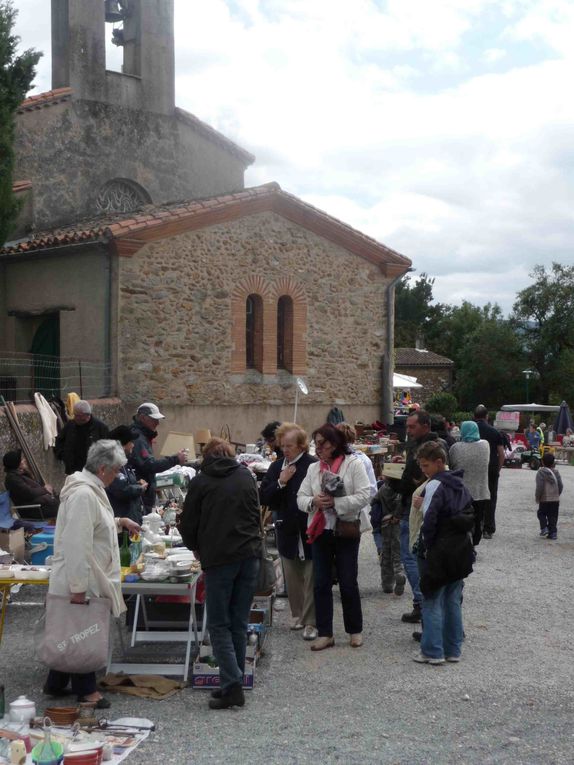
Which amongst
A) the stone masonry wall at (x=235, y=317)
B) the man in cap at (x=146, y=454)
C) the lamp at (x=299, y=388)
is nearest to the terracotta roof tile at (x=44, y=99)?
the stone masonry wall at (x=235, y=317)

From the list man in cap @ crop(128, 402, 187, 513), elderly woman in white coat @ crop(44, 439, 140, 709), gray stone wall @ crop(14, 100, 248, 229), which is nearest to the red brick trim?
gray stone wall @ crop(14, 100, 248, 229)

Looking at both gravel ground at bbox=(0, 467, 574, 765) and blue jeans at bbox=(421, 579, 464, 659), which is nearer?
gravel ground at bbox=(0, 467, 574, 765)

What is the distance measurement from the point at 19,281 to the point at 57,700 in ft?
45.7

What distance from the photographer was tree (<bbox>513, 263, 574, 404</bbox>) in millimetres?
57000

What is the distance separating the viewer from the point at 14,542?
8.87 metres

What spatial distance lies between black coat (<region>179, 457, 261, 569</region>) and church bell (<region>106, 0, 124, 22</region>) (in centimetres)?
1828

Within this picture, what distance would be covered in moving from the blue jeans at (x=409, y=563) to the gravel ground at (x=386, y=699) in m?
0.31

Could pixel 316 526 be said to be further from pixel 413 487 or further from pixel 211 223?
pixel 211 223

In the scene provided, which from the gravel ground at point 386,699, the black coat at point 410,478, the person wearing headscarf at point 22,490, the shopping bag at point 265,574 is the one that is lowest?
the gravel ground at point 386,699

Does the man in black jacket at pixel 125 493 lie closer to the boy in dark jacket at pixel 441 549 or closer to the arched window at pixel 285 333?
the boy in dark jacket at pixel 441 549

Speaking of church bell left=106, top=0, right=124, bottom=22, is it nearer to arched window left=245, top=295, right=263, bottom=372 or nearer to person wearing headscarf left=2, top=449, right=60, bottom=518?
arched window left=245, top=295, right=263, bottom=372

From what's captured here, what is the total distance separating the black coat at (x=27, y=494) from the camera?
394 inches

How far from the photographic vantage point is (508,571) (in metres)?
10.3

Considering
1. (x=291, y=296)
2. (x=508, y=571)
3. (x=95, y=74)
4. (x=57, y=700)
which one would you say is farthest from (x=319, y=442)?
(x=95, y=74)
